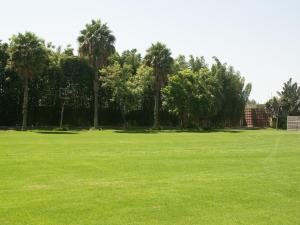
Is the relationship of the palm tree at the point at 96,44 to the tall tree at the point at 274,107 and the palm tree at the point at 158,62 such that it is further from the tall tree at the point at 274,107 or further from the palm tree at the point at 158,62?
the tall tree at the point at 274,107

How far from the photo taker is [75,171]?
16.1 meters

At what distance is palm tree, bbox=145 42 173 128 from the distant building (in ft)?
87.6

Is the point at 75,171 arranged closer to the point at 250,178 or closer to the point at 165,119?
the point at 250,178

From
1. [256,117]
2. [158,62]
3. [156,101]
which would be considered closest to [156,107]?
[156,101]

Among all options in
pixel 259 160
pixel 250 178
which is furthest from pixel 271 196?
pixel 259 160

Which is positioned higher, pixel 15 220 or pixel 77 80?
pixel 77 80

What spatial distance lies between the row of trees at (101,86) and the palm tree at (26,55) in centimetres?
11

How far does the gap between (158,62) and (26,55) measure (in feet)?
63.7

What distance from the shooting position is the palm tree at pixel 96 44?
5969 centimetres

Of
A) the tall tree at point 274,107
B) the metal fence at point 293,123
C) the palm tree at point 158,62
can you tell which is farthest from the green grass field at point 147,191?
the tall tree at point 274,107

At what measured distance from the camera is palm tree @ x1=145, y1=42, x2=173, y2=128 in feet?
215

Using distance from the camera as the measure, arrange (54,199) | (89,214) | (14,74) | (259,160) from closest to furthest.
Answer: (89,214)
(54,199)
(259,160)
(14,74)

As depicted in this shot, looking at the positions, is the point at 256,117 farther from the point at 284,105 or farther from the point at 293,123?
the point at 293,123

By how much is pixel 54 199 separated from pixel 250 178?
6.68 metres
